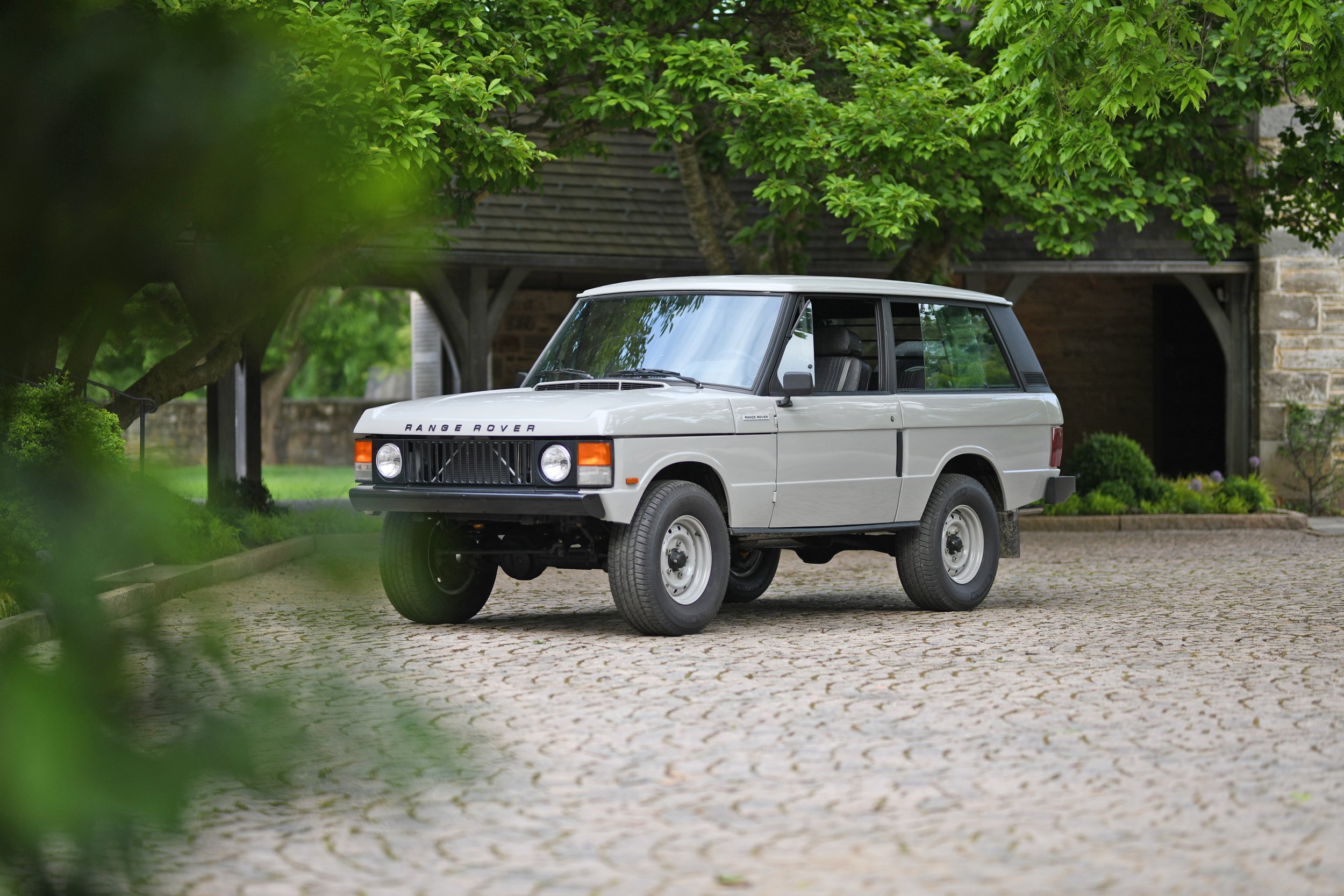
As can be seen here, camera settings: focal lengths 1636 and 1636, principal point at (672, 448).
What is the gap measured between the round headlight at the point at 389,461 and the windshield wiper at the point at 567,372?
1213mm

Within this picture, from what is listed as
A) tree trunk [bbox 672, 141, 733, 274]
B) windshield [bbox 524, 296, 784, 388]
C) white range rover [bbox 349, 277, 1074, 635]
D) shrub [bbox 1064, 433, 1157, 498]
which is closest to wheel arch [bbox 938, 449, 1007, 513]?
white range rover [bbox 349, 277, 1074, 635]

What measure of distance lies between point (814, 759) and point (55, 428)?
446 centimetres

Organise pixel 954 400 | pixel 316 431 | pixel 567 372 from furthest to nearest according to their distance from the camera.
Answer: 1. pixel 316 431
2. pixel 954 400
3. pixel 567 372

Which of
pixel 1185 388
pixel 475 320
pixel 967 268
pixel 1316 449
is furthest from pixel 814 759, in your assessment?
pixel 1185 388

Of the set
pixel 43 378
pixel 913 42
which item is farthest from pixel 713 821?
pixel 913 42

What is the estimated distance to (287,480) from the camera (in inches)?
1334

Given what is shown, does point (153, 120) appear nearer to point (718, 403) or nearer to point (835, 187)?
point (718, 403)

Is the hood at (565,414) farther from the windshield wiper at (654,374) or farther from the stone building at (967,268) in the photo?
the stone building at (967,268)

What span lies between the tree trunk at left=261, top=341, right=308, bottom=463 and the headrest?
31.2 m

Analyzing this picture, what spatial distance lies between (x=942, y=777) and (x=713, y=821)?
3.07ft

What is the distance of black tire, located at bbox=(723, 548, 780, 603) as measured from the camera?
10359mm

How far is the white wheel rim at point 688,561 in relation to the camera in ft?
27.8

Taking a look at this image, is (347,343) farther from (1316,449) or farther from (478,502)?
(478,502)

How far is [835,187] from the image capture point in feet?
45.7
